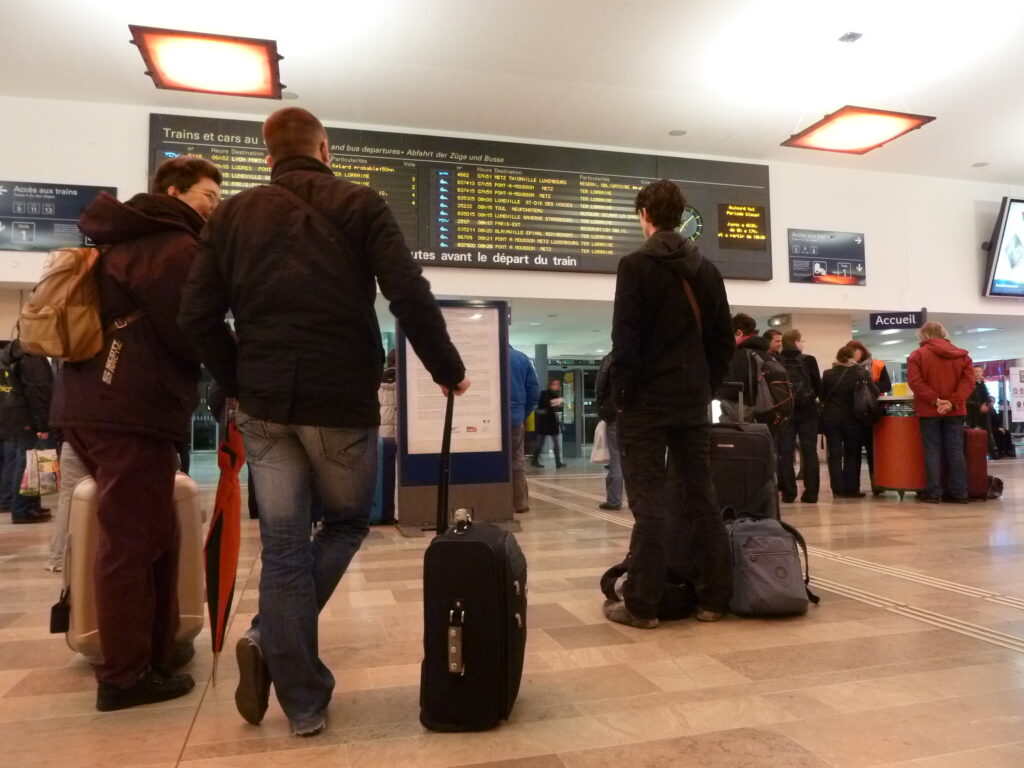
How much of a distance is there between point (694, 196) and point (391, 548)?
635 centimetres

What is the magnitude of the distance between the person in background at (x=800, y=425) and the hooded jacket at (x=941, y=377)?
0.87m

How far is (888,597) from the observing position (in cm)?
320

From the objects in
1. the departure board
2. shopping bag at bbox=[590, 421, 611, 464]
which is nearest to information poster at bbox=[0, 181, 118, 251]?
the departure board

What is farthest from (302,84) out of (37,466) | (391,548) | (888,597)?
(888,597)

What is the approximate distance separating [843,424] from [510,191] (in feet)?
14.4

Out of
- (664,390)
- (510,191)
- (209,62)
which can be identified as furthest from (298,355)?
(510,191)

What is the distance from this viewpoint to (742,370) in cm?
564

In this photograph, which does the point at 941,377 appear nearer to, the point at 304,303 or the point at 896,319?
the point at 896,319

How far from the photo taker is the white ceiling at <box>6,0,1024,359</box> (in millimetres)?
5902

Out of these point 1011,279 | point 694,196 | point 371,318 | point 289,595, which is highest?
point 694,196

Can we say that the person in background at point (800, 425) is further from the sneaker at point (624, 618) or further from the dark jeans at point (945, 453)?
the sneaker at point (624, 618)

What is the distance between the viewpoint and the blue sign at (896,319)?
32.0 ft

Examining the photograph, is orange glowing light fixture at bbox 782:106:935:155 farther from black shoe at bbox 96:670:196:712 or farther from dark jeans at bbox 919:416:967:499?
black shoe at bbox 96:670:196:712

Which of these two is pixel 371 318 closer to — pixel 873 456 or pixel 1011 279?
pixel 873 456
